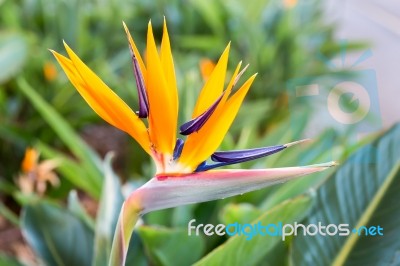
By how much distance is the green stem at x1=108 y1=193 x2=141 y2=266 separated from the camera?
11.7 inches

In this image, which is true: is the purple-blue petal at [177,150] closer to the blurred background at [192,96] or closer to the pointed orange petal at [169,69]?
the pointed orange petal at [169,69]

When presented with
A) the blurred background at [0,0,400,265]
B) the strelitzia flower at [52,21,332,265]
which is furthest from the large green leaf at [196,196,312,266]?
the strelitzia flower at [52,21,332,265]

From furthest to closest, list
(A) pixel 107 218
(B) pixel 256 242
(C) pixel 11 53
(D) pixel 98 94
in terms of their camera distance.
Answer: (C) pixel 11 53 < (A) pixel 107 218 < (B) pixel 256 242 < (D) pixel 98 94

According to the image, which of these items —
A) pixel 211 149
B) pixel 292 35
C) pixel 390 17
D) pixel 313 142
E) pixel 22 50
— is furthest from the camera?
pixel 390 17

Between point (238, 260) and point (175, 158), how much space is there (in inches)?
6.5

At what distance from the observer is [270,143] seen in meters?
0.73

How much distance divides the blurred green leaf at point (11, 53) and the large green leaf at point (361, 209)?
0.72 m

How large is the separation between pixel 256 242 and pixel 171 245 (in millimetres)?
105

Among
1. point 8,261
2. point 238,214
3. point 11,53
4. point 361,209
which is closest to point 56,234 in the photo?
point 8,261

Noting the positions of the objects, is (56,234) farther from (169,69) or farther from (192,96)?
(169,69)

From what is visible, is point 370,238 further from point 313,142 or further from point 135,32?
point 135,32

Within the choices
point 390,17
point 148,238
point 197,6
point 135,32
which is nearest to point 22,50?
point 135,32

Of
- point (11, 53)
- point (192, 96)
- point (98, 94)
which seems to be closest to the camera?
point (98, 94)

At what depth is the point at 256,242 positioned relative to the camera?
42cm
